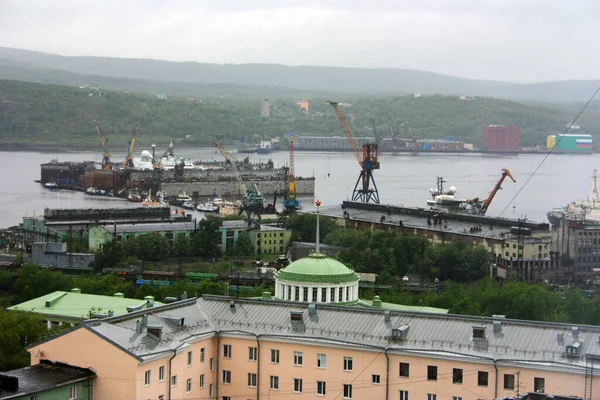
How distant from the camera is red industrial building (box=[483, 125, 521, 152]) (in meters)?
91.3

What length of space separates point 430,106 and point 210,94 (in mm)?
38767

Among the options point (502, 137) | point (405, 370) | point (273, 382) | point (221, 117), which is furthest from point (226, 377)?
point (221, 117)

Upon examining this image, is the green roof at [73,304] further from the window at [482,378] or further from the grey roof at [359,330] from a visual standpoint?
the window at [482,378]

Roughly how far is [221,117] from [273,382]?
89.3m

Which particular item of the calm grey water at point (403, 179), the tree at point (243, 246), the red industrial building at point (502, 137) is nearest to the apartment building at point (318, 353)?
the tree at point (243, 246)

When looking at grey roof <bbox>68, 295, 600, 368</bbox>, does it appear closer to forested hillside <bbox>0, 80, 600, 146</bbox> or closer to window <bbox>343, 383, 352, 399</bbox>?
window <bbox>343, 383, 352, 399</bbox>

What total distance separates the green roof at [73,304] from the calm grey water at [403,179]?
19478 millimetres

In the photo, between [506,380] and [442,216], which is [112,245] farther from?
[506,380]

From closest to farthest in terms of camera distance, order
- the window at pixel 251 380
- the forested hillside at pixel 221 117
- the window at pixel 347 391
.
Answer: the window at pixel 347 391 → the window at pixel 251 380 → the forested hillside at pixel 221 117

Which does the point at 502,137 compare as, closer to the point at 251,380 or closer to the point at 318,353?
the point at 251,380

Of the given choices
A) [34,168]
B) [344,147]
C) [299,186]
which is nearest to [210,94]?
[344,147]

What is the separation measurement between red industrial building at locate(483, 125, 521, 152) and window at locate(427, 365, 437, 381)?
83.7 m

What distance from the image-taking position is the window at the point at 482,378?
8352 mm

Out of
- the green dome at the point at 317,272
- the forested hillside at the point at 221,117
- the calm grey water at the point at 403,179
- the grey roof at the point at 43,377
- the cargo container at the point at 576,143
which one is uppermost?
the forested hillside at the point at 221,117
